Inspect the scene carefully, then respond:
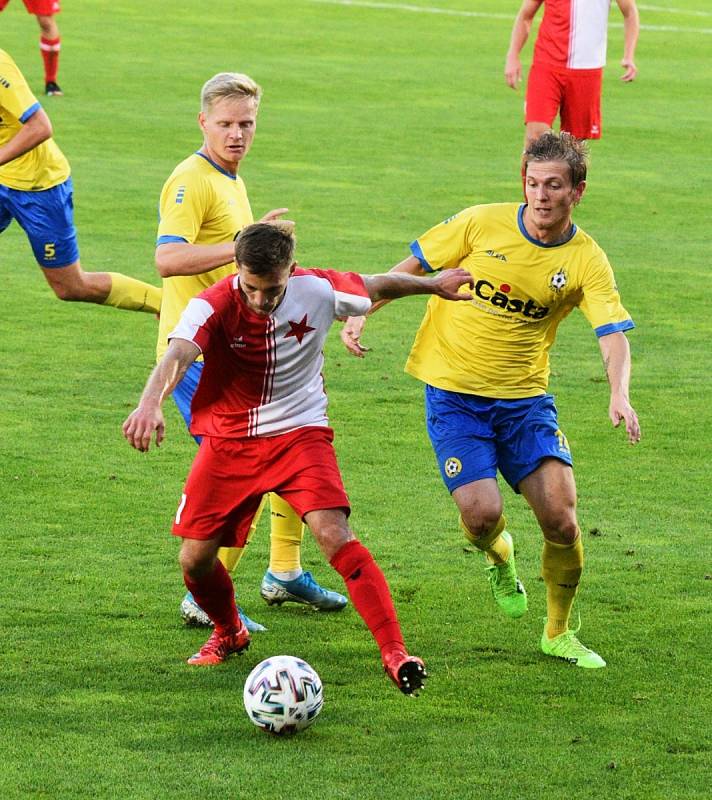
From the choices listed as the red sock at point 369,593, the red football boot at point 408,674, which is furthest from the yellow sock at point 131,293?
the red football boot at point 408,674

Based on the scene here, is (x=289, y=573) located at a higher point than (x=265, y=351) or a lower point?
lower

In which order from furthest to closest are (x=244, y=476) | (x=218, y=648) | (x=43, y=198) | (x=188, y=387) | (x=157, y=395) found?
(x=43, y=198) → (x=188, y=387) → (x=218, y=648) → (x=244, y=476) → (x=157, y=395)

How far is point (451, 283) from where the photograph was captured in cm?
627

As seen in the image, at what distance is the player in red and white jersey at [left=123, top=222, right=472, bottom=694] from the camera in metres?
5.74

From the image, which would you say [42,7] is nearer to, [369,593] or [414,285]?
[414,285]

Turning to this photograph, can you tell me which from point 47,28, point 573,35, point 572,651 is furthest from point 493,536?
point 47,28

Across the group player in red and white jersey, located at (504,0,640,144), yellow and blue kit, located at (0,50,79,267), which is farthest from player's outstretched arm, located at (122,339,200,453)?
player in red and white jersey, located at (504,0,640,144)

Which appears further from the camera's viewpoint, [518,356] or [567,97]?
[567,97]

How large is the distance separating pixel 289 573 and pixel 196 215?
1677 millimetres

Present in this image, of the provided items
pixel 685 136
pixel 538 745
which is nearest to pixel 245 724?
pixel 538 745

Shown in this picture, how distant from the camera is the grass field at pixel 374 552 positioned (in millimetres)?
5477

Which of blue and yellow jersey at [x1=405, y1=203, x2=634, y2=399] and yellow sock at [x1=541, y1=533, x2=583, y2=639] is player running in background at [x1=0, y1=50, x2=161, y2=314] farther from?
yellow sock at [x1=541, y1=533, x2=583, y2=639]

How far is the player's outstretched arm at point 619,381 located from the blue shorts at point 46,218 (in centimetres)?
425

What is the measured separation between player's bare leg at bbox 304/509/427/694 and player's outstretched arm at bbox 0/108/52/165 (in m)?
3.93
